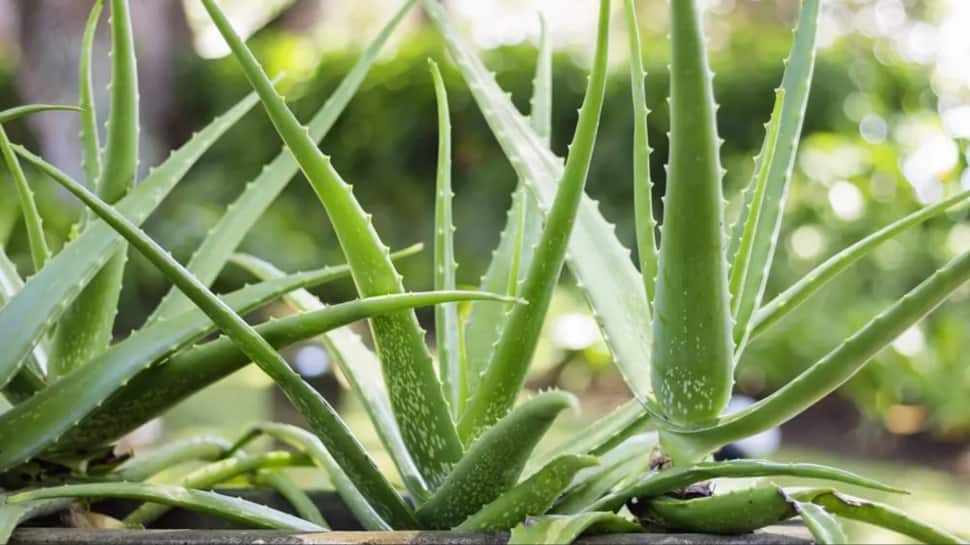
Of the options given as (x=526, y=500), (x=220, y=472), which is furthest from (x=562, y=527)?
(x=220, y=472)

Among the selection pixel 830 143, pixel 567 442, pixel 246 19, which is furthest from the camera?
pixel 246 19

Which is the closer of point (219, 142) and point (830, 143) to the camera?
point (830, 143)

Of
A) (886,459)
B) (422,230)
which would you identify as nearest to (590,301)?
(886,459)

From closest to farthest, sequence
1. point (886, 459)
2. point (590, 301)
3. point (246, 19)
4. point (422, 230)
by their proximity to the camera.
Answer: point (590, 301), point (886, 459), point (422, 230), point (246, 19)

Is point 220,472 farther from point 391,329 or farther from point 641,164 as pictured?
point 641,164

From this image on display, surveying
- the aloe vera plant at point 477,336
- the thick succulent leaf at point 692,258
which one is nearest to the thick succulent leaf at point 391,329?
the aloe vera plant at point 477,336

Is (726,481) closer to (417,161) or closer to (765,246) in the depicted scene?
(765,246)

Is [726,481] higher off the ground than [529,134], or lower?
lower
